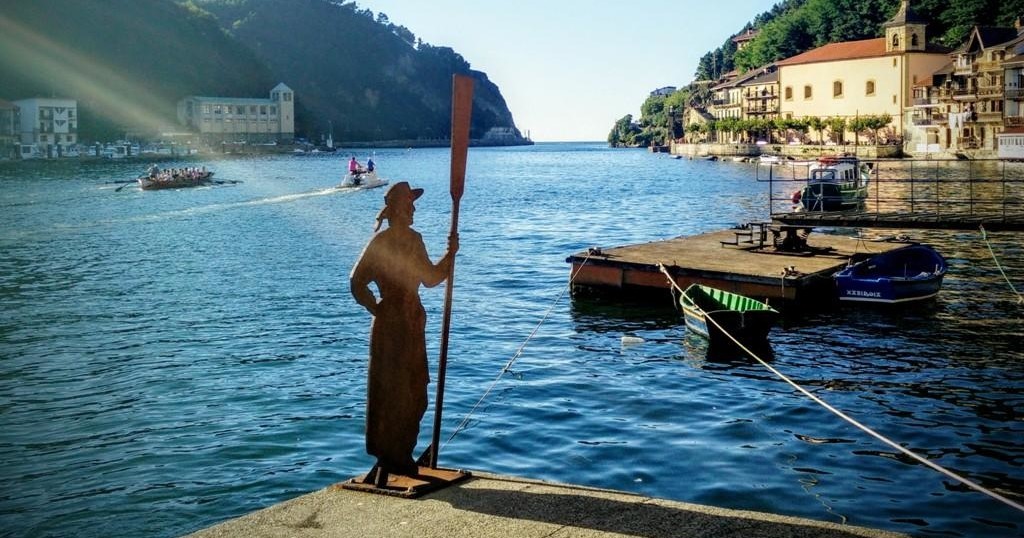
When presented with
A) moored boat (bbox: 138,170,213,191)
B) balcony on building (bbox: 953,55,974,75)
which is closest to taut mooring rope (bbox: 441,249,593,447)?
moored boat (bbox: 138,170,213,191)

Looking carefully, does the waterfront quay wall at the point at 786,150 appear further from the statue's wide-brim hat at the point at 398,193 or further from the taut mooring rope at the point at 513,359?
the statue's wide-brim hat at the point at 398,193

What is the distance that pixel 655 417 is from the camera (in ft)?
59.2

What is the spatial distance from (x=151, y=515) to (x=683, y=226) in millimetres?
46252

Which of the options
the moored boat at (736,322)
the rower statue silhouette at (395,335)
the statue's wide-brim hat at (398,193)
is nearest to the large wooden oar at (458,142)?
the rower statue silhouette at (395,335)

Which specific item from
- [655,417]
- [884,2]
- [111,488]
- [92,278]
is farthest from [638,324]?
[884,2]

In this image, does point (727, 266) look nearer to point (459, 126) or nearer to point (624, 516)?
point (459, 126)

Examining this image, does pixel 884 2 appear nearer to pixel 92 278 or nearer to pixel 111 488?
pixel 92 278

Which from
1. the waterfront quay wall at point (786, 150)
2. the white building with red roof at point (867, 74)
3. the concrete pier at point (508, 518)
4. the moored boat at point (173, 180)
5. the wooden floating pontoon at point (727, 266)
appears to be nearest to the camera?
the concrete pier at point (508, 518)

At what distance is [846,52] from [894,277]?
132955mm

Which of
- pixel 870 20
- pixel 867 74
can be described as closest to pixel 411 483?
pixel 867 74

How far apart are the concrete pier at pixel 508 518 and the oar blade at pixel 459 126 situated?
2.70 metres

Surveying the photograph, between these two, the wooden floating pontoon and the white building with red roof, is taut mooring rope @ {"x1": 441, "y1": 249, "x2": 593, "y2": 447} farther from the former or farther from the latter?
the white building with red roof

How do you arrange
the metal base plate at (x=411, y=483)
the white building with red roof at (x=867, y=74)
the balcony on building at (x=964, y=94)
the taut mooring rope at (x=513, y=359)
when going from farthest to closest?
the white building with red roof at (x=867, y=74) < the balcony on building at (x=964, y=94) < the taut mooring rope at (x=513, y=359) < the metal base plate at (x=411, y=483)

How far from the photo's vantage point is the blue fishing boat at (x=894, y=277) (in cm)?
2797
